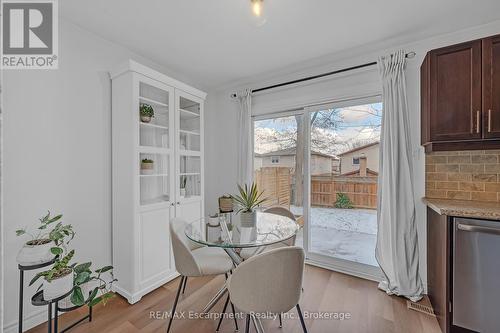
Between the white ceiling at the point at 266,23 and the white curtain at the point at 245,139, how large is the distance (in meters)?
0.71

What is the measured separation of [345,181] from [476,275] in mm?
1417

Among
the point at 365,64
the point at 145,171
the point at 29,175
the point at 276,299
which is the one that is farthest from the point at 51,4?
the point at 365,64

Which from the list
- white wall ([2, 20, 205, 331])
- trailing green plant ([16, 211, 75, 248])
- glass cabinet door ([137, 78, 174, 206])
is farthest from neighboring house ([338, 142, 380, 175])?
trailing green plant ([16, 211, 75, 248])

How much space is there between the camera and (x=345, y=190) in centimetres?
281

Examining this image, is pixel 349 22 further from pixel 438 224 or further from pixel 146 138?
pixel 146 138

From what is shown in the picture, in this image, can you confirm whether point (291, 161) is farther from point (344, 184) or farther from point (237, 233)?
point (237, 233)

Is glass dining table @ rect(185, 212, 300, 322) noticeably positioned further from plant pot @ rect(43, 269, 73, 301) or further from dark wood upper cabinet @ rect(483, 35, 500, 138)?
dark wood upper cabinet @ rect(483, 35, 500, 138)

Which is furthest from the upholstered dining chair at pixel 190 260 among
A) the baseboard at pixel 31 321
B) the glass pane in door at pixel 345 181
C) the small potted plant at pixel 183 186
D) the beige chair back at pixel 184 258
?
the glass pane in door at pixel 345 181

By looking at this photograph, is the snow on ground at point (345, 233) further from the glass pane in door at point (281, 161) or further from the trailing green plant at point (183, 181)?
the trailing green plant at point (183, 181)

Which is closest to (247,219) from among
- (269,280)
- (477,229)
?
(269,280)

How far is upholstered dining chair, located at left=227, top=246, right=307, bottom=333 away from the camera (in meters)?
1.32

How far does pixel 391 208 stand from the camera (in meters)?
2.30

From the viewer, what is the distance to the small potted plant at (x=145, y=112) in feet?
7.50

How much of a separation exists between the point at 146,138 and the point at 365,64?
8.18 ft
